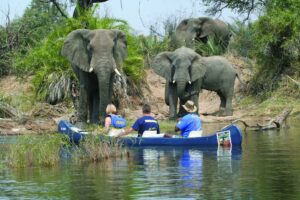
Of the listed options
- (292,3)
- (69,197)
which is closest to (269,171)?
(69,197)

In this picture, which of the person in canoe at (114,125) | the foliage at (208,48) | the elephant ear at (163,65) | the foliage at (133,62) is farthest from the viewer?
the foliage at (208,48)

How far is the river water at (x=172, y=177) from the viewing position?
47.8ft

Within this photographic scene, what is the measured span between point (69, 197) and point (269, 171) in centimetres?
416

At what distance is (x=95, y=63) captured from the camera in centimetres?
2725

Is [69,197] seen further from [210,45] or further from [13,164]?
[210,45]

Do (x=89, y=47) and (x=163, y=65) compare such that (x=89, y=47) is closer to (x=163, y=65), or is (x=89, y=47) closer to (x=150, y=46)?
(x=163, y=65)

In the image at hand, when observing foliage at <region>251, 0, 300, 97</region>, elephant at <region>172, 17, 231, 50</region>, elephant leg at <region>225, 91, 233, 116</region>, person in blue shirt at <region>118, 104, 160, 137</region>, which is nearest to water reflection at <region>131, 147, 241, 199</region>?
person in blue shirt at <region>118, 104, 160, 137</region>

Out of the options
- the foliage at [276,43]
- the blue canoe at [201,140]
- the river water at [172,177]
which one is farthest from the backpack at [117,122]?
the foliage at [276,43]

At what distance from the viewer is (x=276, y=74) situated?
3888 cm

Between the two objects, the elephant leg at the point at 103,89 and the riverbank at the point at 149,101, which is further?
the riverbank at the point at 149,101

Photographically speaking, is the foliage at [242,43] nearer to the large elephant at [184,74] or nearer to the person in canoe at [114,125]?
the large elephant at [184,74]

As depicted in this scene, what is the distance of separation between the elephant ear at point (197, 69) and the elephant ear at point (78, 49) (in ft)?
16.7

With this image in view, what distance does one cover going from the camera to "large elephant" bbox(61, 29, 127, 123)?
27078 mm

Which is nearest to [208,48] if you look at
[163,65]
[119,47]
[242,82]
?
[242,82]
